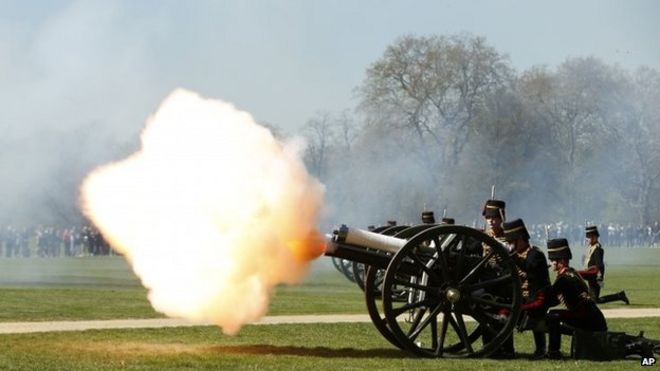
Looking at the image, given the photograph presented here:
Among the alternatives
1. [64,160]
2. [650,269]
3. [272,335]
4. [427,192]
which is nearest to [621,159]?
[650,269]

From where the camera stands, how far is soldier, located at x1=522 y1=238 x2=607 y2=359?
16641 millimetres

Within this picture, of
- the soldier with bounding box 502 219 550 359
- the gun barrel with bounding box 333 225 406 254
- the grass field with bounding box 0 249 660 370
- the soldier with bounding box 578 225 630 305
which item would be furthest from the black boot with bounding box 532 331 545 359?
the soldier with bounding box 578 225 630 305

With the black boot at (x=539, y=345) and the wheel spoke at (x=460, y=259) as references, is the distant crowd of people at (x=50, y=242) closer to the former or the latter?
the black boot at (x=539, y=345)

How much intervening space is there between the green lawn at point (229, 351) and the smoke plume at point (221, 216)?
66 centimetres

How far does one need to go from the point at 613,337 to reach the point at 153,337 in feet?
19.7

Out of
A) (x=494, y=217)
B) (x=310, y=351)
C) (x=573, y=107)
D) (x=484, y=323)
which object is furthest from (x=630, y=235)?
(x=484, y=323)

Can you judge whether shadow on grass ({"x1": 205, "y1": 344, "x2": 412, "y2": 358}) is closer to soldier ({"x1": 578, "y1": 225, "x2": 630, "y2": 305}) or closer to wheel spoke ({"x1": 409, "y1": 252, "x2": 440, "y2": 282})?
wheel spoke ({"x1": 409, "y1": 252, "x2": 440, "y2": 282})

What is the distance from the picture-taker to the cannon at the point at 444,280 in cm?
1588

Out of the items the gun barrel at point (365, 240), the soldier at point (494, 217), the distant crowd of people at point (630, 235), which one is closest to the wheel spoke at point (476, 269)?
the gun barrel at point (365, 240)

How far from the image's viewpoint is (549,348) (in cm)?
1684

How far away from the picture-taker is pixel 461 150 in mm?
58594

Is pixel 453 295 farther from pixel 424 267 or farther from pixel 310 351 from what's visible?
pixel 310 351

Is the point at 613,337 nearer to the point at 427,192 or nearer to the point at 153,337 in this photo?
the point at 153,337

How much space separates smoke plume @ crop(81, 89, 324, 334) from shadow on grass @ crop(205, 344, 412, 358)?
0.35m
